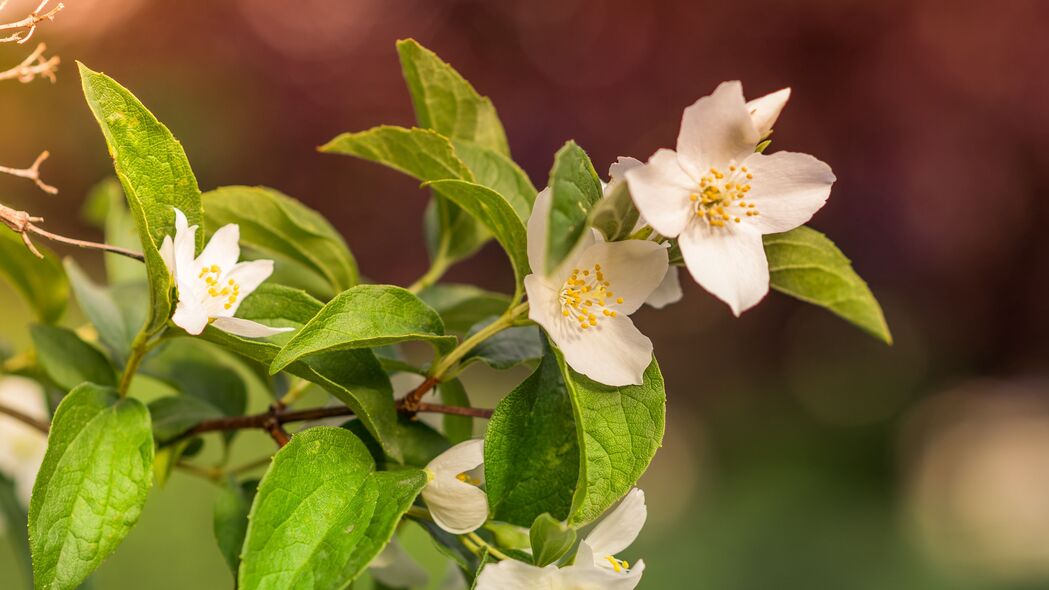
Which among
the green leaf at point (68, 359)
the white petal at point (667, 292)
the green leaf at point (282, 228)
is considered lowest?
the green leaf at point (68, 359)

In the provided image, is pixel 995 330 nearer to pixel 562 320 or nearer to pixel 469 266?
pixel 469 266

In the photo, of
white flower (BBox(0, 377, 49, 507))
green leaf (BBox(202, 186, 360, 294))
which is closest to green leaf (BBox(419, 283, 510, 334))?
green leaf (BBox(202, 186, 360, 294))

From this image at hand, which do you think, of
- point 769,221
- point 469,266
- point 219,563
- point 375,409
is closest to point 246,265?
point 375,409

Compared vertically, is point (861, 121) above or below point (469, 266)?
above

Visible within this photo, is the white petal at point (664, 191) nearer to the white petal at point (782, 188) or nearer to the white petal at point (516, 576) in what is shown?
the white petal at point (782, 188)

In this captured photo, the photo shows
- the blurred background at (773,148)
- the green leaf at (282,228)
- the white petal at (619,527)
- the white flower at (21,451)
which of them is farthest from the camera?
the blurred background at (773,148)

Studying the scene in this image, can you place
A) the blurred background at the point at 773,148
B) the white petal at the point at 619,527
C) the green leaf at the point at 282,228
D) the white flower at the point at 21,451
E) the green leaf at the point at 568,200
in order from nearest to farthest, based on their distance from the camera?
the green leaf at the point at 568,200 < the white petal at the point at 619,527 < the green leaf at the point at 282,228 < the white flower at the point at 21,451 < the blurred background at the point at 773,148

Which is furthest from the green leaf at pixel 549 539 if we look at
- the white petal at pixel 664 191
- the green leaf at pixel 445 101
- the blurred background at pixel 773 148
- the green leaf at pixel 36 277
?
the blurred background at pixel 773 148

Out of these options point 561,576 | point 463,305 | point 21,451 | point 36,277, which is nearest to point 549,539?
point 561,576
